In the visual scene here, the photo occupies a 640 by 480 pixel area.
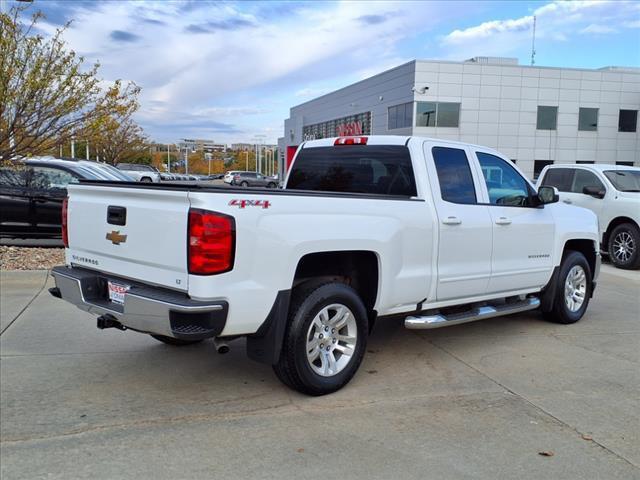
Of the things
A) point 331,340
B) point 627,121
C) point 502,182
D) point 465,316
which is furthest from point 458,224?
point 627,121

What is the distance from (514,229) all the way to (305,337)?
2.74 m

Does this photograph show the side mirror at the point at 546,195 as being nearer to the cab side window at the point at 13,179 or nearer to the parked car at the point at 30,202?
the parked car at the point at 30,202

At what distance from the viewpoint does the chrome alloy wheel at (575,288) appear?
257 inches

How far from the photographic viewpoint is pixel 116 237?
3.99m

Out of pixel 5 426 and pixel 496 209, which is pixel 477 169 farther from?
pixel 5 426

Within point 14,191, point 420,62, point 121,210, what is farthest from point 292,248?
point 420,62

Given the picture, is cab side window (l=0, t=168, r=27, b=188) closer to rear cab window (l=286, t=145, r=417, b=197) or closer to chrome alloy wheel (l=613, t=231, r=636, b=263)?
rear cab window (l=286, t=145, r=417, b=197)

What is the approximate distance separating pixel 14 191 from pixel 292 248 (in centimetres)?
825

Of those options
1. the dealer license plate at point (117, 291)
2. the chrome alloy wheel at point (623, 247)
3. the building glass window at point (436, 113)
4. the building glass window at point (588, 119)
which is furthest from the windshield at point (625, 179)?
the building glass window at point (588, 119)

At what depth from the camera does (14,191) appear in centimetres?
1014

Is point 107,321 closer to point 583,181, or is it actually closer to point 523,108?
point 583,181

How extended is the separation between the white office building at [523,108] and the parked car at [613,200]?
88.7 feet

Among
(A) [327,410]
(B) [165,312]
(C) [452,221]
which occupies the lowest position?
(A) [327,410]

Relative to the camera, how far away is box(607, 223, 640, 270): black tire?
34.8ft
